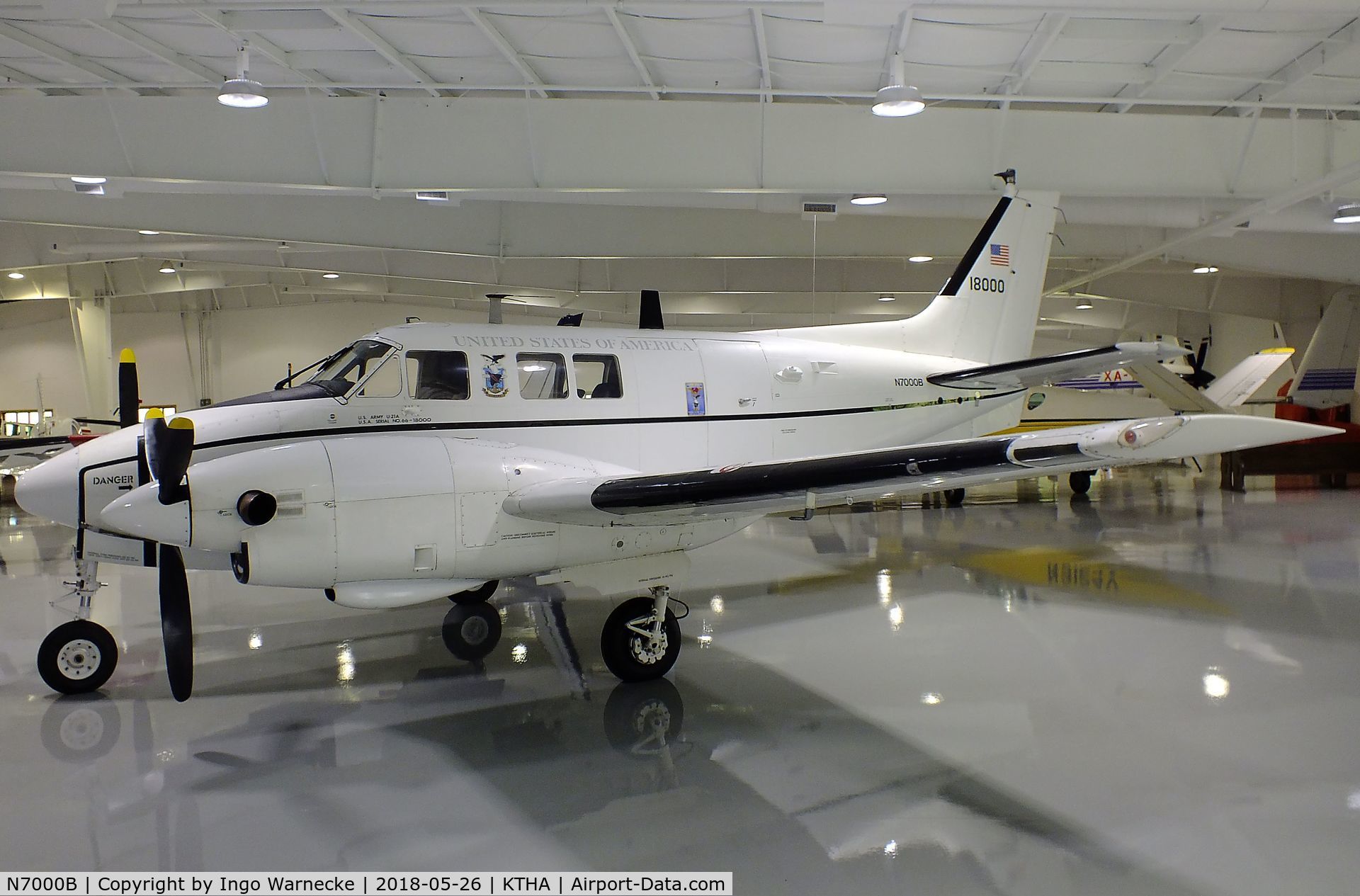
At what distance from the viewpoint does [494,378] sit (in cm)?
693

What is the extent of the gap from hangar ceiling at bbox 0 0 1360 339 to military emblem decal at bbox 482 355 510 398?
2.82 metres

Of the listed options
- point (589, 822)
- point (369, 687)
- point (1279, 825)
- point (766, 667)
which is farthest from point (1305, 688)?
point (369, 687)

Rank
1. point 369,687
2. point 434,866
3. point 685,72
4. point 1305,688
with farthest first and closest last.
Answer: point 685,72 < point 369,687 < point 1305,688 < point 434,866

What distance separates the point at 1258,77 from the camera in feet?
30.9

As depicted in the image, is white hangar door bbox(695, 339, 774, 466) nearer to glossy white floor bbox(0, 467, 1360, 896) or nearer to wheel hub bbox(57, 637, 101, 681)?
glossy white floor bbox(0, 467, 1360, 896)

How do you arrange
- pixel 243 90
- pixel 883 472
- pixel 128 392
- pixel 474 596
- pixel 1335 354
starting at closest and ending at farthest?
pixel 883 472 < pixel 128 392 < pixel 243 90 < pixel 474 596 < pixel 1335 354

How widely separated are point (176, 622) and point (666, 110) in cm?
756

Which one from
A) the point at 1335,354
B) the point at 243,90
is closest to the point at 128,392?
the point at 243,90

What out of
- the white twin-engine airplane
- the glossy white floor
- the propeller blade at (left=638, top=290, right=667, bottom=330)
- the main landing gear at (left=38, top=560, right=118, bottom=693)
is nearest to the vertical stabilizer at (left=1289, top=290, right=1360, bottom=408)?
the glossy white floor

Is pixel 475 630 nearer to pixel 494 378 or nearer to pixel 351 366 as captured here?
pixel 494 378

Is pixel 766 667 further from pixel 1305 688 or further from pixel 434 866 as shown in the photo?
pixel 1305 688

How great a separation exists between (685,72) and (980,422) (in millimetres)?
5342

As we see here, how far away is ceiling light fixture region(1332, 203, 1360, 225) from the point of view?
11180 millimetres

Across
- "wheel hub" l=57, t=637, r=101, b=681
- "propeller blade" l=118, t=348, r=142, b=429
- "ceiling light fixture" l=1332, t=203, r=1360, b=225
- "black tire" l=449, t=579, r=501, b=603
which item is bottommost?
"black tire" l=449, t=579, r=501, b=603
